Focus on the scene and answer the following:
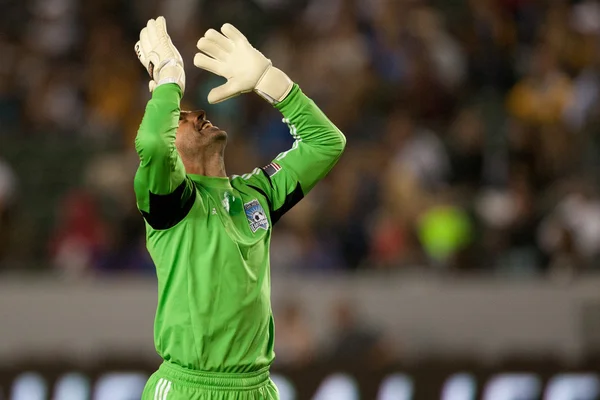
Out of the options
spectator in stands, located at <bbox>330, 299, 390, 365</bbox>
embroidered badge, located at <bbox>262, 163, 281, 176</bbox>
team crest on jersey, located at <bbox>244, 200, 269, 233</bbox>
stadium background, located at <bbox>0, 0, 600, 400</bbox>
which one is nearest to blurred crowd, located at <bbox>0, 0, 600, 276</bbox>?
stadium background, located at <bbox>0, 0, 600, 400</bbox>

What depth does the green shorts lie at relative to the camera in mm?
5020

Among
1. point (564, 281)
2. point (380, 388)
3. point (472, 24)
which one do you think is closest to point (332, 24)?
point (472, 24)

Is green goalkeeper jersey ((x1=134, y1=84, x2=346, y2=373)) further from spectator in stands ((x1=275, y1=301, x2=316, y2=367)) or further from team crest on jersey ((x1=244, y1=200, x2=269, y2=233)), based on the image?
spectator in stands ((x1=275, y1=301, x2=316, y2=367))

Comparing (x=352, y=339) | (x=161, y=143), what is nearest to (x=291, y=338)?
(x=352, y=339)

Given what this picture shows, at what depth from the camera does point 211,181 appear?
5.23 meters

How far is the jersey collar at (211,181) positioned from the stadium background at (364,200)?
163 inches

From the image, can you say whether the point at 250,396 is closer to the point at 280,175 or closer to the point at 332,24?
the point at 280,175

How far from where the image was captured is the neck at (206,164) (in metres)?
5.25

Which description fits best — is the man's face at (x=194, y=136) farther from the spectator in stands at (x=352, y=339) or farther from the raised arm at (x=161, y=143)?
the spectator in stands at (x=352, y=339)

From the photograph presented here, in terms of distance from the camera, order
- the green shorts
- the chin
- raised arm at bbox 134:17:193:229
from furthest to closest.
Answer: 1. the chin
2. the green shorts
3. raised arm at bbox 134:17:193:229

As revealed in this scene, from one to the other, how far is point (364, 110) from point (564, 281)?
280 centimetres

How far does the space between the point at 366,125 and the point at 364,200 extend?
1274 mm

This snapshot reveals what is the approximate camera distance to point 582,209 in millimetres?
10984

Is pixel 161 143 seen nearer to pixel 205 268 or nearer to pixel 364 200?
pixel 205 268
